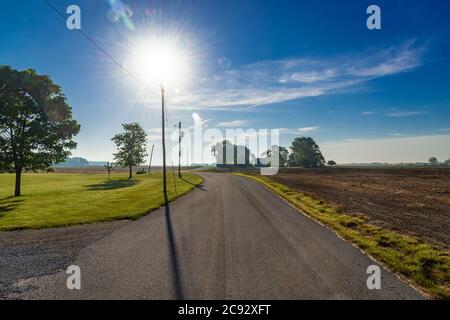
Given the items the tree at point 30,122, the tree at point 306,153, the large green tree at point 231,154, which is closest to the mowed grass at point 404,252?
the tree at point 30,122

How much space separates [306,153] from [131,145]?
105646mm

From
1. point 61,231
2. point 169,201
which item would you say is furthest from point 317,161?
point 61,231

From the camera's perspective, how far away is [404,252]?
7258 mm

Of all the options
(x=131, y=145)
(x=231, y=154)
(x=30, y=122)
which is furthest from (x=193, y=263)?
(x=231, y=154)

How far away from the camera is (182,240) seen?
8242mm

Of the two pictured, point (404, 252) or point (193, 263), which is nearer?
point (193, 263)

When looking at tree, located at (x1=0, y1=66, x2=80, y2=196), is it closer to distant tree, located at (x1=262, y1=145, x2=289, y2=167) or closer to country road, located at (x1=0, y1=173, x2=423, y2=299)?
country road, located at (x1=0, y1=173, x2=423, y2=299)

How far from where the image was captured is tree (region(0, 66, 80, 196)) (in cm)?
1888

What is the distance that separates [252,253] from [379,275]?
321cm

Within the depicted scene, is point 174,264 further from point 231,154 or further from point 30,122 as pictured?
point 231,154

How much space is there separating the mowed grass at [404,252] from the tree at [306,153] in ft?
419

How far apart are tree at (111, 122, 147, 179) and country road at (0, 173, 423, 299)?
44.8 metres

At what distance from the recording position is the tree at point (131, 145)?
170ft
